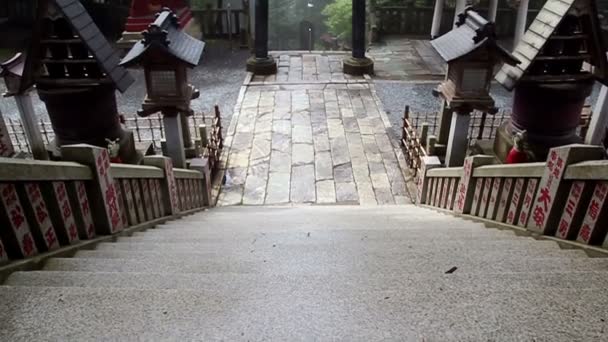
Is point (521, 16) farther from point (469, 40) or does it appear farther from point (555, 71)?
point (469, 40)

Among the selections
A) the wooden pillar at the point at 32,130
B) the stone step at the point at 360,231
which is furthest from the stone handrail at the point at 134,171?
the wooden pillar at the point at 32,130

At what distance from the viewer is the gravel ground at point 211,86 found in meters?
12.6

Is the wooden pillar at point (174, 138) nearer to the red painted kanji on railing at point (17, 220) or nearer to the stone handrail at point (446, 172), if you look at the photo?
the stone handrail at point (446, 172)

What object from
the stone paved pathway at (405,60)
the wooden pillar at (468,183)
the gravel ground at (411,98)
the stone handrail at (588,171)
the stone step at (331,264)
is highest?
the stone handrail at (588,171)

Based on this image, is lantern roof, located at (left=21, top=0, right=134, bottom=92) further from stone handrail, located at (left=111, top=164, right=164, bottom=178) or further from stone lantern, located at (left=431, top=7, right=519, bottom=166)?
stone lantern, located at (left=431, top=7, right=519, bottom=166)

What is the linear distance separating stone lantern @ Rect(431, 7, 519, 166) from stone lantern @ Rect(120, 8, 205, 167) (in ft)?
14.6

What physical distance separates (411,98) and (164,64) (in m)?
7.92

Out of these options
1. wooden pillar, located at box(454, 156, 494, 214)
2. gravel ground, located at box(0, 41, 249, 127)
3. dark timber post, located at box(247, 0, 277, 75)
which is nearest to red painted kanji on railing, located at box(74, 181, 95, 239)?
wooden pillar, located at box(454, 156, 494, 214)

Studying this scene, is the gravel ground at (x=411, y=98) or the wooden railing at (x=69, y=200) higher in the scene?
the wooden railing at (x=69, y=200)

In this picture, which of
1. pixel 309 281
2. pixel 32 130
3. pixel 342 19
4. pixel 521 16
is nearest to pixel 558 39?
pixel 309 281

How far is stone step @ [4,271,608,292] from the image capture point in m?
2.27

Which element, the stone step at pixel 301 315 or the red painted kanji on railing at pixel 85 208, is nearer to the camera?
the stone step at pixel 301 315

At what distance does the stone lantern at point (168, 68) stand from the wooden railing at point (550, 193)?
4.79 meters

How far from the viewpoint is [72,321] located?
196 cm
